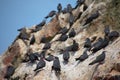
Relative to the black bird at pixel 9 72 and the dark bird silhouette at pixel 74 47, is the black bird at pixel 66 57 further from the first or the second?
the black bird at pixel 9 72

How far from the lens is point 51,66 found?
25.0 meters

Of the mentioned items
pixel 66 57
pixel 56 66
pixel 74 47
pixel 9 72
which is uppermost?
pixel 9 72

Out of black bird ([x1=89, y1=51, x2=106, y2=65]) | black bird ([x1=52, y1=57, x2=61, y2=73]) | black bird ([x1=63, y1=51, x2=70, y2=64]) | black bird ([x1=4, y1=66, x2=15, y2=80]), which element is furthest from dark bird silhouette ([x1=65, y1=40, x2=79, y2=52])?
black bird ([x1=4, y1=66, x2=15, y2=80])

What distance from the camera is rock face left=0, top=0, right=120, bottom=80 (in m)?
21.3

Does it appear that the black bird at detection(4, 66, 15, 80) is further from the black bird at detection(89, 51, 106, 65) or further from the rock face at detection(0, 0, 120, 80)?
the black bird at detection(89, 51, 106, 65)

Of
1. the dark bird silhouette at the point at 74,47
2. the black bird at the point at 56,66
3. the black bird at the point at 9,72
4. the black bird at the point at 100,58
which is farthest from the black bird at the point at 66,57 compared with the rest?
the black bird at the point at 9,72

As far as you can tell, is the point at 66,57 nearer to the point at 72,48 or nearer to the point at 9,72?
the point at 72,48

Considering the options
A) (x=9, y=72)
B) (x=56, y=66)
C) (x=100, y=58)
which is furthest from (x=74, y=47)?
(x=9, y=72)

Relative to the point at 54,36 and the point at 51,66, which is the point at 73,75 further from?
the point at 54,36

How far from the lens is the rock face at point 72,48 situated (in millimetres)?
21297

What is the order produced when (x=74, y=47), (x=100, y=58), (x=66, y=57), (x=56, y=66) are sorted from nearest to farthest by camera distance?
(x=100, y=58)
(x=56, y=66)
(x=66, y=57)
(x=74, y=47)

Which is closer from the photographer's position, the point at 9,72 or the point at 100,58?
the point at 100,58

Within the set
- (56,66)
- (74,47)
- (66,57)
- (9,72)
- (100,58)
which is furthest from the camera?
(9,72)

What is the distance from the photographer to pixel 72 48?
2711cm
